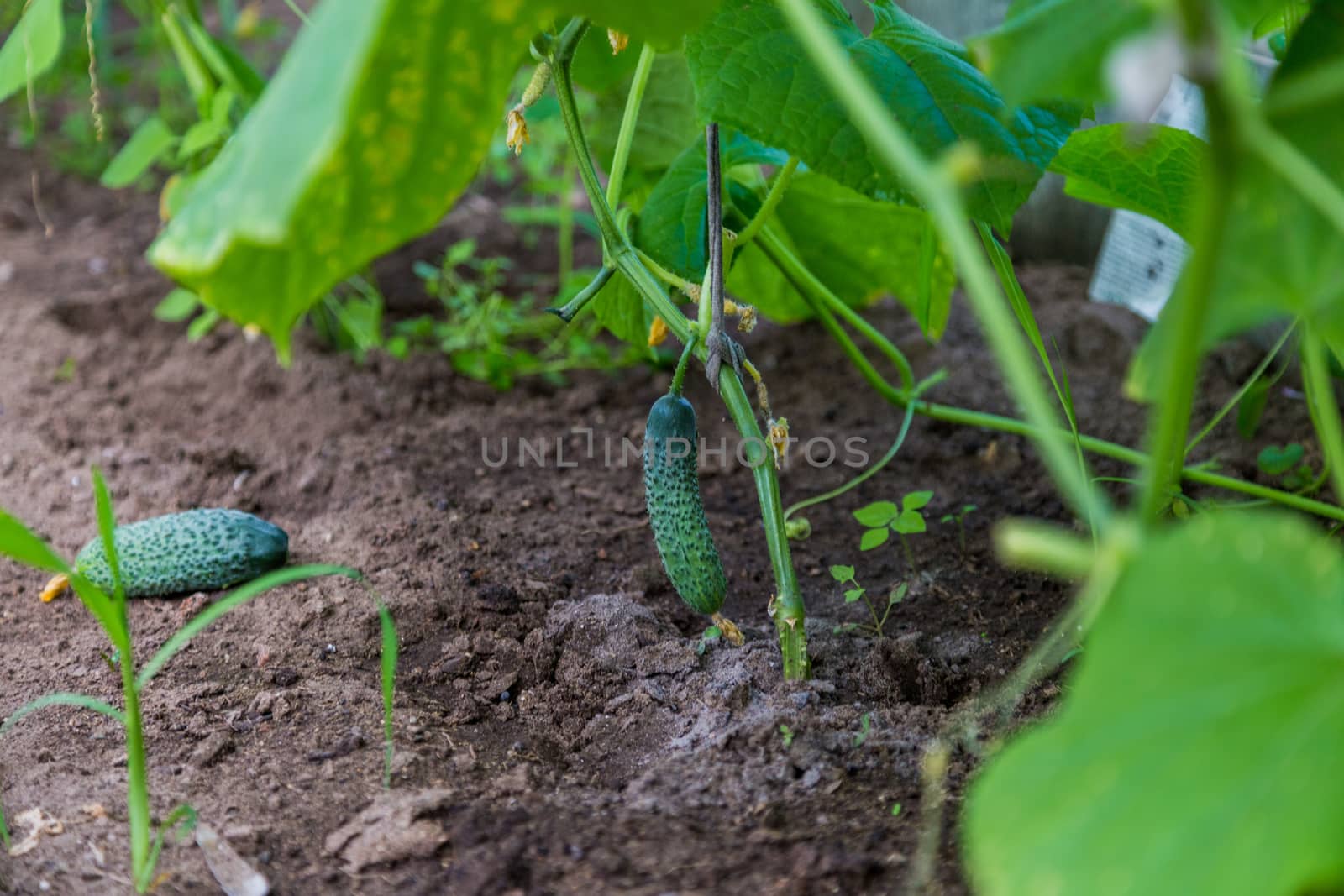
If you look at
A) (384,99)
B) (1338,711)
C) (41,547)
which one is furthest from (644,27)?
(1338,711)

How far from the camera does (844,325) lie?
3348 mm

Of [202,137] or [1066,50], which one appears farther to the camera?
[202,137]

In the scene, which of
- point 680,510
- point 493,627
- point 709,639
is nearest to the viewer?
point 680,510

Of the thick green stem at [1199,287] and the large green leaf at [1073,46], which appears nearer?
the thick green stem at [1199,287]

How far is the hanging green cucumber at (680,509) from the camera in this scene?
170 centimetres

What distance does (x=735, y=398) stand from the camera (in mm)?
1579

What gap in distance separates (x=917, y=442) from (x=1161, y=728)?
195 centimetres

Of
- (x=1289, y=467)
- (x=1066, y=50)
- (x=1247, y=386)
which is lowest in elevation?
(x=1289, y=467)

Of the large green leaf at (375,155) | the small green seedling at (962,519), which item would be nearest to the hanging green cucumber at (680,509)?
the large green leaf at (375,155)

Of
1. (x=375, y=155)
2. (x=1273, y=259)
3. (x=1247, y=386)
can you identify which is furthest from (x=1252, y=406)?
(x=375, y=155)

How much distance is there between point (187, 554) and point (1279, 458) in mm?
2124

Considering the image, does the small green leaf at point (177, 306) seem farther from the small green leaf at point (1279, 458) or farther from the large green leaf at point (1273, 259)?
the large green leaf at point (1273, 259)

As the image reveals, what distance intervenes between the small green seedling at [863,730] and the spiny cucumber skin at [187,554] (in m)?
1.19

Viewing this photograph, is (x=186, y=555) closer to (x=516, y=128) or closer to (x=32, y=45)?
(x=32, y=45)
